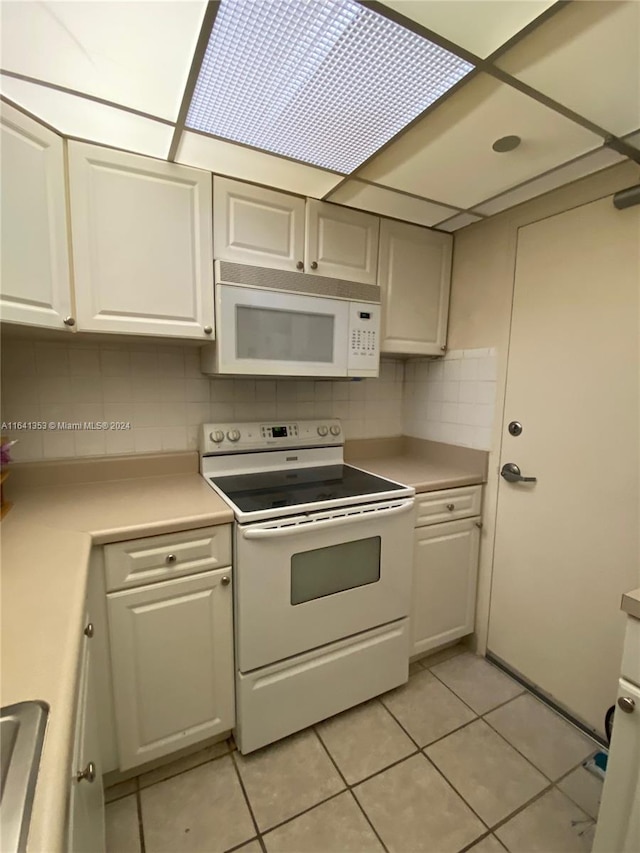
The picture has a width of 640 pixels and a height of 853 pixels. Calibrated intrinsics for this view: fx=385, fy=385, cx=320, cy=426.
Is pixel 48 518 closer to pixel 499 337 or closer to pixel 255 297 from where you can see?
pixel 255 297

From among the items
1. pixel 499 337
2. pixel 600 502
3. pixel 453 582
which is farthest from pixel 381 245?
pixel 453 582

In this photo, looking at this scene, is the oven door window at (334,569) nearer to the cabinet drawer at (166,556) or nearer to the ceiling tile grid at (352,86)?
the cabinet drawer at (166,556)

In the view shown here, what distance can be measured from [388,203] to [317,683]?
6.69 feet

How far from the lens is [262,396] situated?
199cm

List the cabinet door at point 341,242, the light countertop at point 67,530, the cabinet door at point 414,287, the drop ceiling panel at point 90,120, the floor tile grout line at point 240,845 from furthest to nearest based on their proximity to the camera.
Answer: the cabinet door at point 414,287
the cabinet door at point 341,242
the floor tile grout line at point 240,845
the drop ceiling panel at point 90,120
the light countertop at point 67,530

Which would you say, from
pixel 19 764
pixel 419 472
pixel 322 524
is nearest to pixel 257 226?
pixel 322 524

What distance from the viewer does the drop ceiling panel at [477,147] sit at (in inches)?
42.4

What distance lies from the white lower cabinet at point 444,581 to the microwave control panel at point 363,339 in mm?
707

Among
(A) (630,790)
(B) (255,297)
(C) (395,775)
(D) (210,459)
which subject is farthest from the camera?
(D) (210,459)

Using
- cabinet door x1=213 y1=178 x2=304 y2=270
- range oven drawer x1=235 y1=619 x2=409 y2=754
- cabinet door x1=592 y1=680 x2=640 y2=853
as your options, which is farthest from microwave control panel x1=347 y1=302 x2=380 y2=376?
cabinet door x1=592 y1=680 x2=640 y2=853

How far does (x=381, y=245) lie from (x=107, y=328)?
1.27 meters

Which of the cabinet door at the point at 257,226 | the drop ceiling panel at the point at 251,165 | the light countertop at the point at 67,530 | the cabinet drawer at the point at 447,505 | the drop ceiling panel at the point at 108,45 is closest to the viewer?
the light countertop at the point at 67,530

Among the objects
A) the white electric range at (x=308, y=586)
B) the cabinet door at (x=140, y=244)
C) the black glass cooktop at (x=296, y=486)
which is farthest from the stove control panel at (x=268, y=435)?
the cabinet door at (x=140, y=244)

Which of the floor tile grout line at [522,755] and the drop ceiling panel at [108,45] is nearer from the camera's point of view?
the drop ceiling panel at [108,45]
